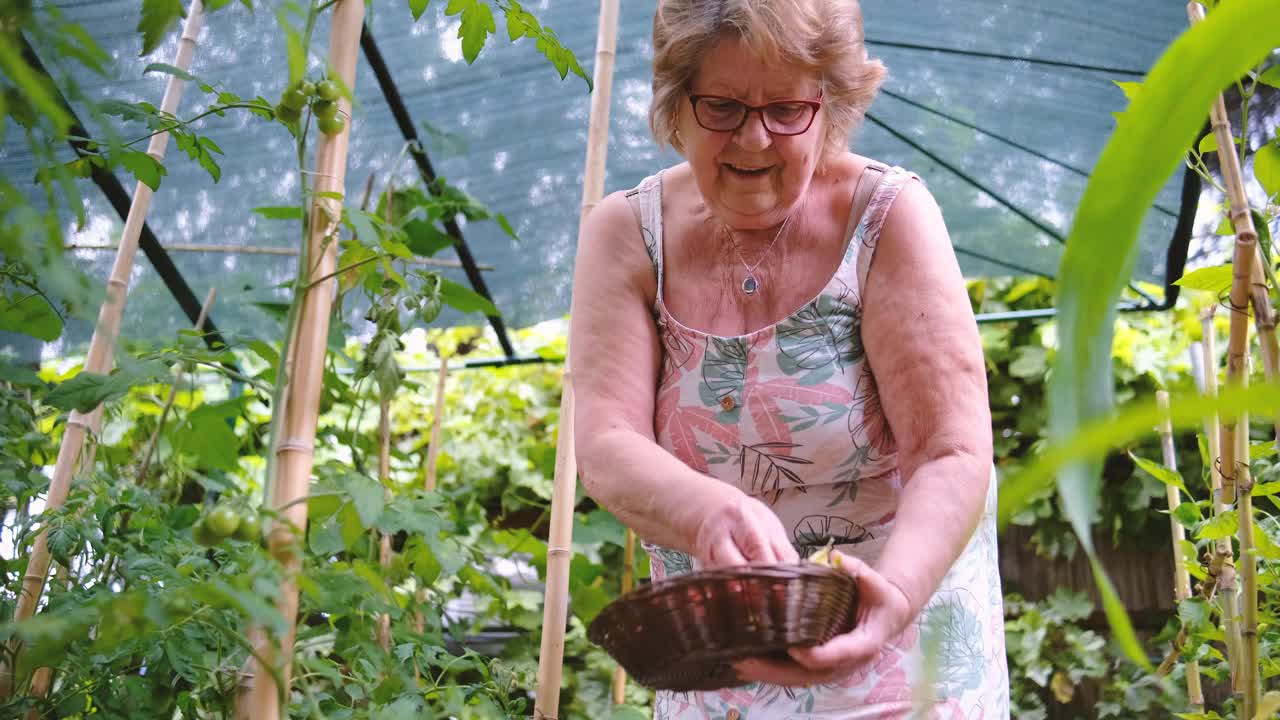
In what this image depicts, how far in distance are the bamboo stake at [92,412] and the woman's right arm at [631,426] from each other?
0.55 meters

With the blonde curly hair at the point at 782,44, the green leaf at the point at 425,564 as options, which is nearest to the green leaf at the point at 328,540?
the green leaf at the point at 425,564

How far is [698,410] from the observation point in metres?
1.39

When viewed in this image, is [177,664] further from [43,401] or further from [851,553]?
[851,553]

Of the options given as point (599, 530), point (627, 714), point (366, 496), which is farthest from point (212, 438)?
point (366, 496)

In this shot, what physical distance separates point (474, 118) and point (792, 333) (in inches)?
63.9

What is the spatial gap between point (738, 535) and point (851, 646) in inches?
5.9

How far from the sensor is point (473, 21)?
1.12 metres

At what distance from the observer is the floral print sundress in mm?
1288

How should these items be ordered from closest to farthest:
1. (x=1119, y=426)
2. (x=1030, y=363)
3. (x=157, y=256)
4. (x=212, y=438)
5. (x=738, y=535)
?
(x=1119, y=426), (x=738, y=535), (x=212, y=438), (x=157, y=256), (x=1030, y=363)

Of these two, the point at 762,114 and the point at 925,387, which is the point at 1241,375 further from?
the point at 762,114

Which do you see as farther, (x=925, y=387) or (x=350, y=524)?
(x=925, y=387)

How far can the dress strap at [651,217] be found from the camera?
1.44 m

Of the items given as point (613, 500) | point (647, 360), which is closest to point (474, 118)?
point (647, 360)

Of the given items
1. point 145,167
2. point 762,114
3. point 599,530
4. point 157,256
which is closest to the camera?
point 145,167
